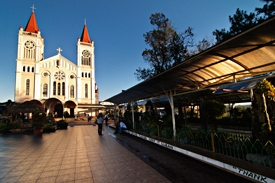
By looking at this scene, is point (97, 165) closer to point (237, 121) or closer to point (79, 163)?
point (79, 163)

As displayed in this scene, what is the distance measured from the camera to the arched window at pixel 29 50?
34.7 meters

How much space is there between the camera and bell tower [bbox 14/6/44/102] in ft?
108

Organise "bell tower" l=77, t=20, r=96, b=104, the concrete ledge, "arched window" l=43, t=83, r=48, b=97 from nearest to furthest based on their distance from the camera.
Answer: the concrete ledge < "arched window" l=43, t=83, r=48, b=97 < "bell tower" l=77, t=20, r=96, b=104

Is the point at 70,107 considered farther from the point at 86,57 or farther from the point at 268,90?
the point at 268,90

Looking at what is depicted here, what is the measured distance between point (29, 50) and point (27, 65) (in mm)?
3767

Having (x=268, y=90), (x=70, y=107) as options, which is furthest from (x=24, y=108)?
(x=70, y=107)

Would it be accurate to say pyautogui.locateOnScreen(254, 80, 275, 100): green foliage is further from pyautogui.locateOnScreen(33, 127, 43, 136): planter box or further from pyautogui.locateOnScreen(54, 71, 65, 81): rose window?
pyautogui.locateOnScreen(54, 71, 65, 81): rose window

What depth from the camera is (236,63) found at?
15.5 feet

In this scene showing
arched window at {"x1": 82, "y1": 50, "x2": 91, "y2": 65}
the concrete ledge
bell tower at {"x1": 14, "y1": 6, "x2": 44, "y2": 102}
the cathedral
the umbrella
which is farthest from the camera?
arched window at {"x1": 82, "y1": 50, "x2": 91, "y2": 65}

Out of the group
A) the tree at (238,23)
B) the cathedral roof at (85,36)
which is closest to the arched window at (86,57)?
the cathedral roof at (85,36)

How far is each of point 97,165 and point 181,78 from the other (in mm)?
4650

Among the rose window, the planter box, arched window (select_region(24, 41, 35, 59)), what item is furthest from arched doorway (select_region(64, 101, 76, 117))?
the planter box

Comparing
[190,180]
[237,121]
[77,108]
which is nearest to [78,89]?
[77,108]

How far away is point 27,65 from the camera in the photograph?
3403 cm
